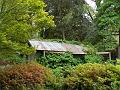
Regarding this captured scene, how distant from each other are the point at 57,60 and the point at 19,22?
10.1 m

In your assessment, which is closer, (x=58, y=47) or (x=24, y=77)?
(x=24, y=77)

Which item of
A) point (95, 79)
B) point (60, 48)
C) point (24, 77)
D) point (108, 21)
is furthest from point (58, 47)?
point (95, 79)

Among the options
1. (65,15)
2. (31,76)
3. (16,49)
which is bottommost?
(31,76)

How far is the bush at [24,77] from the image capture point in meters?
18.5

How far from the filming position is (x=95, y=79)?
17.4 m

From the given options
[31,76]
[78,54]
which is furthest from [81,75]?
[78,54]

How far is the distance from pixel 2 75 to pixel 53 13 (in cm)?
2038

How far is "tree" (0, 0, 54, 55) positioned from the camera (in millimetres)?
17188

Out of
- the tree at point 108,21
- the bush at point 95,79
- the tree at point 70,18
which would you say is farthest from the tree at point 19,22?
the tree at point 70,18

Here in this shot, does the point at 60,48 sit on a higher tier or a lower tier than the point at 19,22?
lower

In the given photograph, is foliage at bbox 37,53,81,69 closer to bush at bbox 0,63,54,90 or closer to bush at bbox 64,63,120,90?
bush at bbox 0,63,54,90

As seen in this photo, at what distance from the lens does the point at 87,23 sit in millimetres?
37375

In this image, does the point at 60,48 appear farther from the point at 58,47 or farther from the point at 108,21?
the point at 108,21

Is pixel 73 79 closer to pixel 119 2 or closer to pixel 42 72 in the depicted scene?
pixel 42 72
